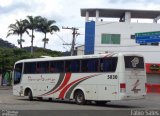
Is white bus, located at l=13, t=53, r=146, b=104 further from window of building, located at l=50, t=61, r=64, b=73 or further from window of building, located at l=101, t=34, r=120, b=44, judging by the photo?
window of building, located at l=101, t=34, r=120, b=44

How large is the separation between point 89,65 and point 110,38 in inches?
1598

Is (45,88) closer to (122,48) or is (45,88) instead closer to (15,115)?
(15,115)

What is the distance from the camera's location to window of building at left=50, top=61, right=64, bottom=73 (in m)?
28.6

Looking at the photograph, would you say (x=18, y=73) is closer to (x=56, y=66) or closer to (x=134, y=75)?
(x=56, y=66)

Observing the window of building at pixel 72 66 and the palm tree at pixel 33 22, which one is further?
the palm tree at pixel 33 22

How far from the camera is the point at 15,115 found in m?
12.3

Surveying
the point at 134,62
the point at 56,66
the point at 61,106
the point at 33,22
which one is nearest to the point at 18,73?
the point at 56,66

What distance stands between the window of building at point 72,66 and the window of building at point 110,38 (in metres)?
38.8

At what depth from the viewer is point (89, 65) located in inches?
1038

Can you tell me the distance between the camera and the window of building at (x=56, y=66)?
93.7 ft

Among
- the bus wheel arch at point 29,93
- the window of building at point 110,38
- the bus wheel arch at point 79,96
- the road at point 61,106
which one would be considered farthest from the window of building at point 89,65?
the window of building at point 110,38

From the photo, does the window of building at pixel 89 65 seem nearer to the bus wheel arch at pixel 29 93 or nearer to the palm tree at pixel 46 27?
the bus wheel arch at pixel 29 93

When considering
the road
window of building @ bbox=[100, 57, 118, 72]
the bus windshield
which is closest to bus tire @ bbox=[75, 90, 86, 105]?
the road

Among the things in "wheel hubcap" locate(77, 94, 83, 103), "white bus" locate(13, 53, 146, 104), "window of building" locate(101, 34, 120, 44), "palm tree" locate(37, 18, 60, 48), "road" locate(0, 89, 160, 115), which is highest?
"palm tree" locate(37, 18, 60, 48)
